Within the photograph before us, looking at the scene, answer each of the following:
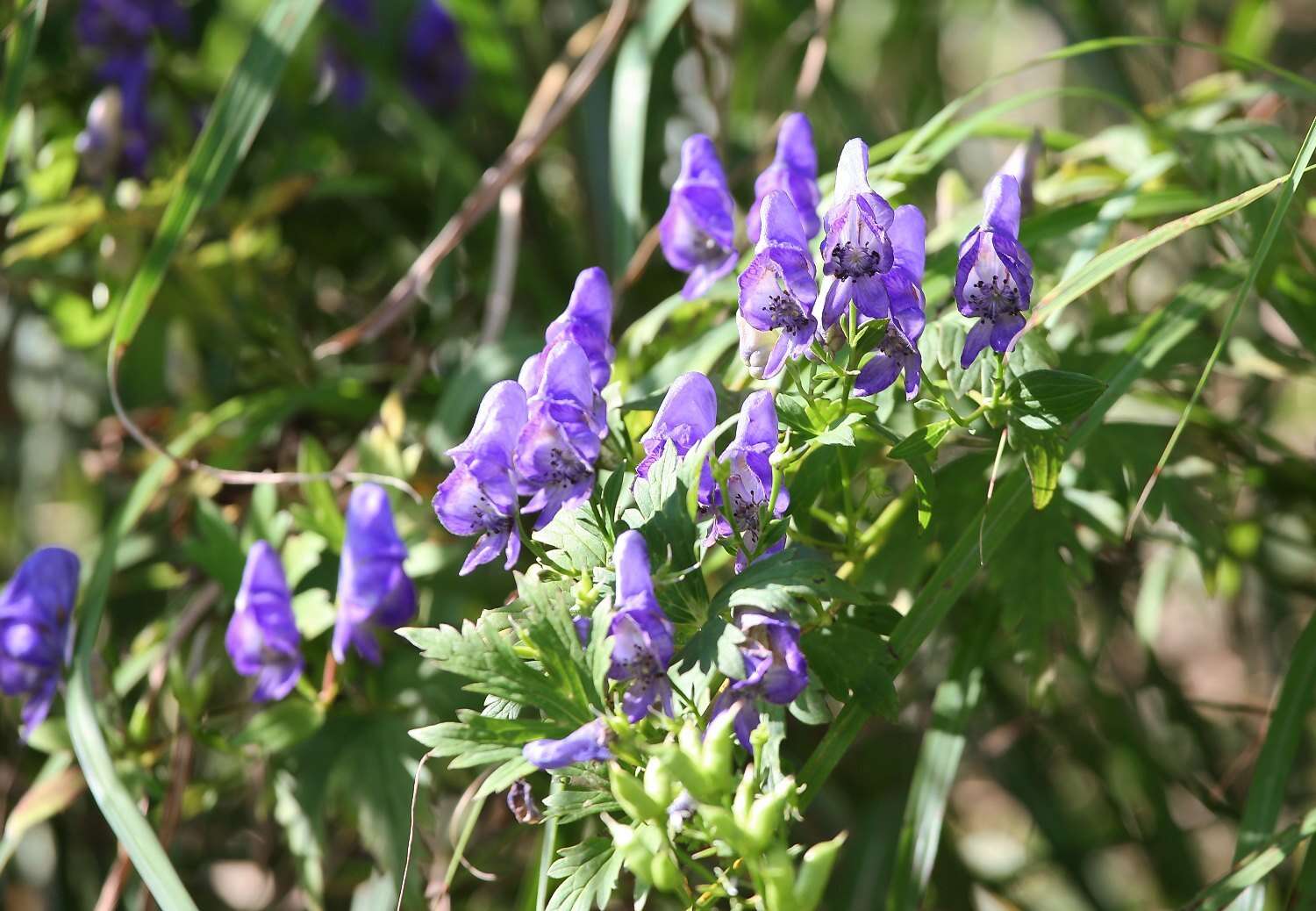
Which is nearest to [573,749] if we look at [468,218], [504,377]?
[504,377]

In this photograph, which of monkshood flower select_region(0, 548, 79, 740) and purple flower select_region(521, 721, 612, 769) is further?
monkshood flower select_region(0, 548, 79, 740)

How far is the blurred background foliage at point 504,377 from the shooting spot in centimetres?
97

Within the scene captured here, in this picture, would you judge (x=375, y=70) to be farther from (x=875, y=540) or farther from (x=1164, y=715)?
(x=1164, y=715)

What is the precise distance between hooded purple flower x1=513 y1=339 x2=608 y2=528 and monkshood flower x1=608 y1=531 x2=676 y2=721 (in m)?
0.07

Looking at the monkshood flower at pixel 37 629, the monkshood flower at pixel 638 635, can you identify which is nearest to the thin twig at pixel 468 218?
the monkshood flower at pixel 37 629

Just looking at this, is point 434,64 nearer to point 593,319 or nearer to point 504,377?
point 504,377

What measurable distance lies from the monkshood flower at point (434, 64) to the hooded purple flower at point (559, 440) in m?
1.02

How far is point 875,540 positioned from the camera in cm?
88

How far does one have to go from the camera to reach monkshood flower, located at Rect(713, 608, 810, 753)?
0.62 m

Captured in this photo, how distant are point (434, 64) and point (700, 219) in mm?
862

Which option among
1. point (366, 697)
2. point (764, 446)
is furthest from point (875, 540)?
→ point (366, 697)

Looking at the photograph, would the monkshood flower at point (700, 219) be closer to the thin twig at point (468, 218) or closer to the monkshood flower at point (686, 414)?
the monkshood flower at point (686, 414)

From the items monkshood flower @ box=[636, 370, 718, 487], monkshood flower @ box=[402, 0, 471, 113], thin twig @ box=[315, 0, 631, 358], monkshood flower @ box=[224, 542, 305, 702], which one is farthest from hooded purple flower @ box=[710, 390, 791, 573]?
monkshood flower @ box=[402, 0, 471, 113]

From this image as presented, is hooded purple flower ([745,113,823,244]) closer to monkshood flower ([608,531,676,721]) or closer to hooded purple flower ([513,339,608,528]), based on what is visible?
hooded purple flower ([513,339,608,528])
